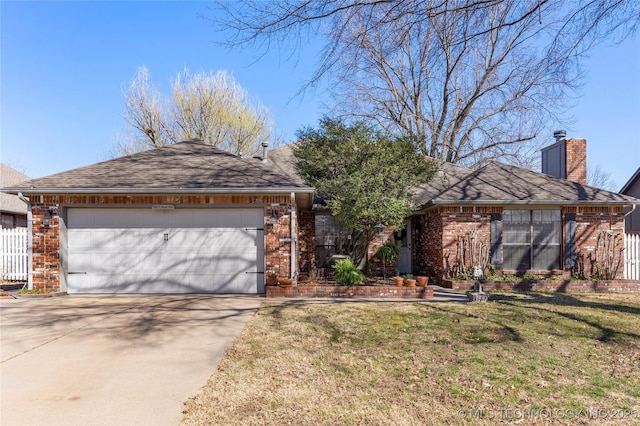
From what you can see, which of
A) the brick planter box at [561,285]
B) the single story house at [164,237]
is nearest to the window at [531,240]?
A: the brick planter box at [561,285]

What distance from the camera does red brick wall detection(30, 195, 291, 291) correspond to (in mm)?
9039

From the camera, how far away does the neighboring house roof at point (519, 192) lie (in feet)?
35.5

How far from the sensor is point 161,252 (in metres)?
9.26

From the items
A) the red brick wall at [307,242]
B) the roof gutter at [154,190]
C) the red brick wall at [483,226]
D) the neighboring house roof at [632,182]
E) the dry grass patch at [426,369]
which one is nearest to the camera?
the dry grass patch at [426,369]

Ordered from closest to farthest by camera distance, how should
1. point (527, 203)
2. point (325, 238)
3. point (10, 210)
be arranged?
point (527, 203) < point (325, 238) < point (10, 210)

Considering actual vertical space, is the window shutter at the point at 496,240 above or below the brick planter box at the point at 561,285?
above

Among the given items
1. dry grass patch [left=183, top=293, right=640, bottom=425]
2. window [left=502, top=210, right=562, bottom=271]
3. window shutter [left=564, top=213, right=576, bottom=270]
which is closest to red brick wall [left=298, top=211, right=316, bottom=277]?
dry grass patch [left=183, top=293, right=640, bottom=425]

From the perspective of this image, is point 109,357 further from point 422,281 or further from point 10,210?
point 10,210

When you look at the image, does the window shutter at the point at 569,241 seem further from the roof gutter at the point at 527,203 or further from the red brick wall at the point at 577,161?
the red brick wall at the point at 577,161

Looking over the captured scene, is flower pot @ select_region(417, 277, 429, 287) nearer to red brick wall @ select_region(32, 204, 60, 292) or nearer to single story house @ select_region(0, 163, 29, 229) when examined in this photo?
red brick wall @ select_region(32, 204, 60, 292)

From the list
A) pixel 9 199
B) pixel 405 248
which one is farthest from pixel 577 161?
pixel 9 199

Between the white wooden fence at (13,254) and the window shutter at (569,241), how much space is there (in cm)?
1621

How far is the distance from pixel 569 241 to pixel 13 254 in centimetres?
1680

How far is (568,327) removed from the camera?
5996 mm
